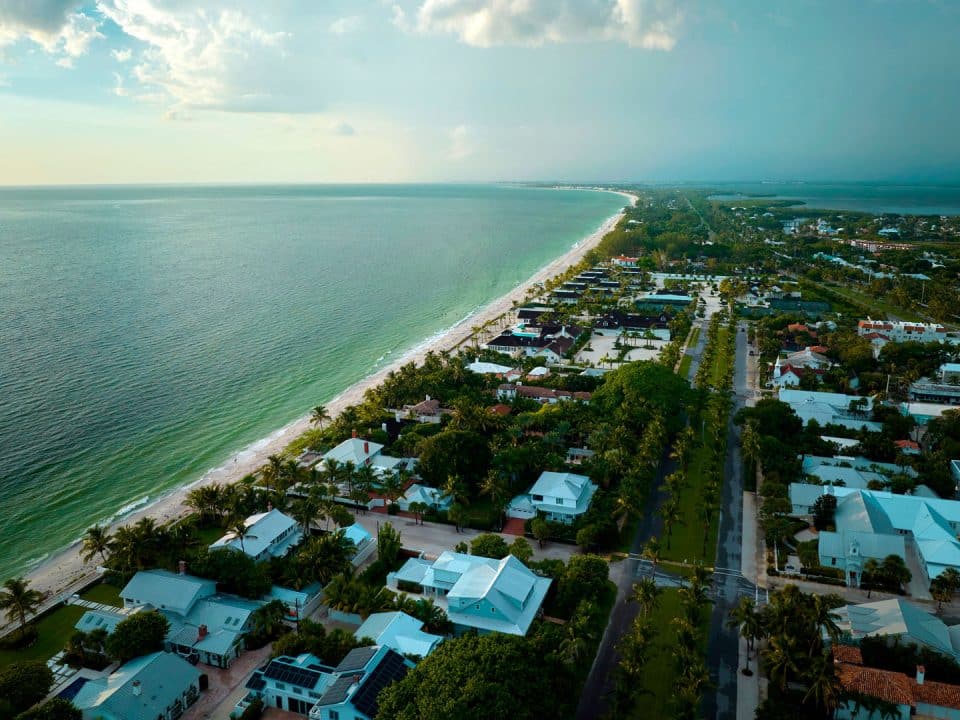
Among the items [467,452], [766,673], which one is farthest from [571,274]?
[766,673]

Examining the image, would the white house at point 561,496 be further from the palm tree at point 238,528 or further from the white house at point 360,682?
the palm tree at point 238,528

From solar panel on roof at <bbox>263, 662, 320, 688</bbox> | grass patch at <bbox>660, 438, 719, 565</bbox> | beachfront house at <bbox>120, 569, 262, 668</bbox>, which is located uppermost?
solar panel on roof at <bbox>263, 662, 320, 688</bbox>

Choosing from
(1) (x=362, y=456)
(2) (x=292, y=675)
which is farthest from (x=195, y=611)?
(1) (x=362, y=456)

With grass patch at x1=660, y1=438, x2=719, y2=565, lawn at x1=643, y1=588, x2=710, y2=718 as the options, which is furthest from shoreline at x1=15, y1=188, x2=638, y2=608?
grass patch at x1=660, y1=438, x2=719, y2=565

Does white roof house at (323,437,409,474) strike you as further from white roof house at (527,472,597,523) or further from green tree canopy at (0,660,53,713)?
green tree canopy at (0,660,53,713)

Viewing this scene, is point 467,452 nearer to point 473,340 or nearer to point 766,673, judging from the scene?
point 766,673

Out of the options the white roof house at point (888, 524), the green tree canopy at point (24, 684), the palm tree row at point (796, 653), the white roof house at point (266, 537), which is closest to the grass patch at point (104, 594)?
the white roof house at point (266, 537)
